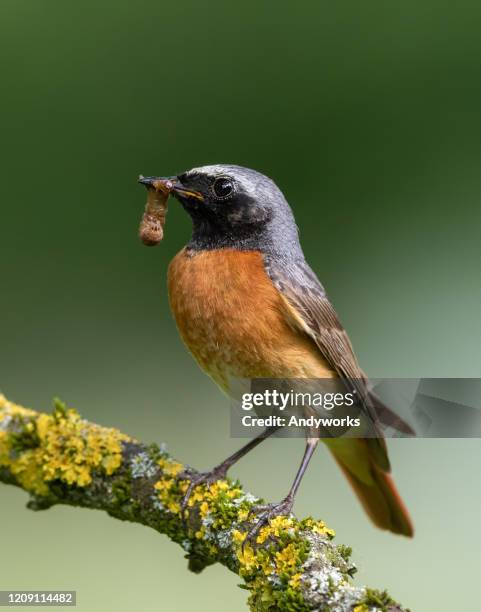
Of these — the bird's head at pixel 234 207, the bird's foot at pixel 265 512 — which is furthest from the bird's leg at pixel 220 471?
the bird's head at pixel 234 207

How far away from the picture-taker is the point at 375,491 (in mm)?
4469

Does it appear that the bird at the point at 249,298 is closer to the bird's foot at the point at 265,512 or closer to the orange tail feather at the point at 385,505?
the bird's foot at the point at 265,512

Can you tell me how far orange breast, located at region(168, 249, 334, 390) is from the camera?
365cm

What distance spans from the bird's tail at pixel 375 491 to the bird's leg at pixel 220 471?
1.44 ft

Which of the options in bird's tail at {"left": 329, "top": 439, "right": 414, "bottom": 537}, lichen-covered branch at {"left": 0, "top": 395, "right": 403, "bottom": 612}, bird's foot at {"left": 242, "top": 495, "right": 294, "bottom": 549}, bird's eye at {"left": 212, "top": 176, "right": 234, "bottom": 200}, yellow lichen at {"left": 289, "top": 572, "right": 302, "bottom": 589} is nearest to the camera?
yellow lichen at {"left": 289, "top": 572, "right": 302, "bottom": 589}

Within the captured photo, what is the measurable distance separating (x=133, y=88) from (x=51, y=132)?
0.66 meters

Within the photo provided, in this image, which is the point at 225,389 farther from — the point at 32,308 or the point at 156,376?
the point at 32,308

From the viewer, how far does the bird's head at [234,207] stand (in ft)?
12.7

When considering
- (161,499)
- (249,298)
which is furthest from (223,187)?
(161,499)

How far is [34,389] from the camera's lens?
5789mm

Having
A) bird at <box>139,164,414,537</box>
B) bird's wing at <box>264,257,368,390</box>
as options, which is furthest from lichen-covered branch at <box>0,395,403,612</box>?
bird's wing at <box>264,257,368,390</box>

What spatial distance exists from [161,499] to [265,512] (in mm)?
485

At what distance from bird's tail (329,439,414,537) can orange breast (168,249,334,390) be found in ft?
2.43

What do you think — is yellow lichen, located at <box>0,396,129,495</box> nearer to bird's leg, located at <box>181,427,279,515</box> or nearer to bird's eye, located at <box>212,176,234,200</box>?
bird's leg, located at <box>181,427,279,515</box>
